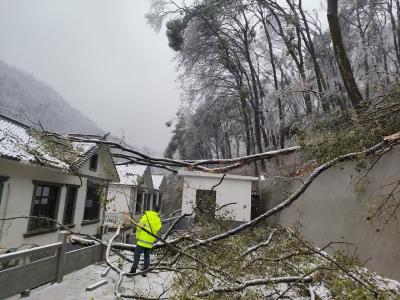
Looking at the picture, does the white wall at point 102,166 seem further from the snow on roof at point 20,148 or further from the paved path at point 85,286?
the paved path at point 85,286

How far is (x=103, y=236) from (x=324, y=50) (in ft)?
49.0

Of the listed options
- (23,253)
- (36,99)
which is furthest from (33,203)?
(36,99)

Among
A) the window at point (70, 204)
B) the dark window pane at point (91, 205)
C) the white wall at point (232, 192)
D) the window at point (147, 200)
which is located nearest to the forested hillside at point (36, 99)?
the window at point (147, 200)

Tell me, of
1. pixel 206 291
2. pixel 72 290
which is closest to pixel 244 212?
pixel 72 290

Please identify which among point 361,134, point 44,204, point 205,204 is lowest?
point 44,204

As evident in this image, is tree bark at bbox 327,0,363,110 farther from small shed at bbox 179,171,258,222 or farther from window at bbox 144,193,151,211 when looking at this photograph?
window at bbox 144,193,151,211

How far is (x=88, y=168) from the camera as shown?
16.1 metres

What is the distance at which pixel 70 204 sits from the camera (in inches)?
579

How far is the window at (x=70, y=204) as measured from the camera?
14.3 metres

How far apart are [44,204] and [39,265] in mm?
6505

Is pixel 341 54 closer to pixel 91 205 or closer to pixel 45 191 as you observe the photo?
pixel 45 191

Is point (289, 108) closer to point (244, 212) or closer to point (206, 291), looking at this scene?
point (244, 212)

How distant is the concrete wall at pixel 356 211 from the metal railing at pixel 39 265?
5266 mm

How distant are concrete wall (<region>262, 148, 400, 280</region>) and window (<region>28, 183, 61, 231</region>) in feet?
29.3
